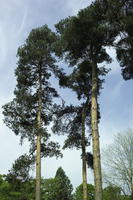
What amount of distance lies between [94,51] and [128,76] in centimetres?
228

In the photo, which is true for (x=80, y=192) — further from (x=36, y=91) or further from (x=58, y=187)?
(x=36, y=91)

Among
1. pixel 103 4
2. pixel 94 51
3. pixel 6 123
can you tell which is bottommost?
pixel 6 123

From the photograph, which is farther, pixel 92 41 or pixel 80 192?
pixel 80 192

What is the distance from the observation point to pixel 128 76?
703 inches

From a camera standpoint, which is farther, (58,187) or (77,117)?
(58,187)

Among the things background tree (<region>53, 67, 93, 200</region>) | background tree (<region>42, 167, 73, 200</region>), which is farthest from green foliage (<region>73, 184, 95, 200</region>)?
background tree (<region>53, 67, 93, 200</region>)

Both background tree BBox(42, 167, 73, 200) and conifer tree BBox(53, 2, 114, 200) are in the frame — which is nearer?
conifer tree BBox(53, 2, 114, 200)

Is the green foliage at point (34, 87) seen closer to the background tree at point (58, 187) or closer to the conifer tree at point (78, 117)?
the conifer tree at point (78, 117)

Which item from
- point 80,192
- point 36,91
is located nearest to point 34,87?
point 36,91

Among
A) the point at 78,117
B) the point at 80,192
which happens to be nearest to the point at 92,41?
the point at 78,117

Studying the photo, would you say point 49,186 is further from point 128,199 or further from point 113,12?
point 113,12

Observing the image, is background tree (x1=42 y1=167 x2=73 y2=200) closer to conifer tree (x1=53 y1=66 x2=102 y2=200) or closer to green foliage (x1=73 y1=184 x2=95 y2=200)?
green foliage (x1=73 y1=184 x2=95 y2=200)

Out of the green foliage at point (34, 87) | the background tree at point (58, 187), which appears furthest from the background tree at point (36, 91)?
the background tree at point (58, 187)

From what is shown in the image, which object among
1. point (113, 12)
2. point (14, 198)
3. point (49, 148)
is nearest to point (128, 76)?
point (113, 12)
